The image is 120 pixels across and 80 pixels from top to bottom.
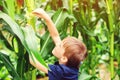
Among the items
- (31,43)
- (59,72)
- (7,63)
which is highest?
(31,43)

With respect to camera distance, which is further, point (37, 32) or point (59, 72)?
point (37, 32)

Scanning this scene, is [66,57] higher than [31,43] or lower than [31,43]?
lower

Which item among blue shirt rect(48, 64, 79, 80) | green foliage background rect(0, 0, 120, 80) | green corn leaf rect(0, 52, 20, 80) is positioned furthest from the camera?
blue shirt rect(48, 64, 79, 80)

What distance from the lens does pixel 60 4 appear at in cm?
282

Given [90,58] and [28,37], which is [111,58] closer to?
[90,58]

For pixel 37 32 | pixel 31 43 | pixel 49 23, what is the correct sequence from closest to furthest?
pixel 31 43
pixel 49 23
pixel 37 32

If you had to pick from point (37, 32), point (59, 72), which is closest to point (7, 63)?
point (59, 72)

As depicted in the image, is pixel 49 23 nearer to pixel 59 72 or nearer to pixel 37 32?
pixel 59 72

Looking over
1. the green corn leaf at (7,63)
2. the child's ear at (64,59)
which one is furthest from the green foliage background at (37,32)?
the child's ear at (64,59)

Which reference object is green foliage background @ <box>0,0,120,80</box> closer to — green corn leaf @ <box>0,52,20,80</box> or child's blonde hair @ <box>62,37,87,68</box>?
green corn leaf @ <box>0,52,20,80</box>

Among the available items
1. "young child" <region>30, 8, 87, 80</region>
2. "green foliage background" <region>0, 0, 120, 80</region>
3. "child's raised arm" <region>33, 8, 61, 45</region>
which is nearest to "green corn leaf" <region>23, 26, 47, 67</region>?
"green foliage background" <region>0, 0, 120, 80</region>

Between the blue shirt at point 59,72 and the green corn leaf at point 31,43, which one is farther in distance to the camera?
the blue shirt at point 59,72

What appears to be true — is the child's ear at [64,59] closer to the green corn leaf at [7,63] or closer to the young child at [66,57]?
the young child at [66,57]

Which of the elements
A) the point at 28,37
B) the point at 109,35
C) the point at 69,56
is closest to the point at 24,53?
the point at 69,56
